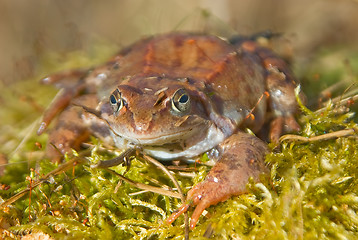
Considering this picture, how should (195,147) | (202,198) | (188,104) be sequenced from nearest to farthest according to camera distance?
(202,198) → (188,104) → (195,147)

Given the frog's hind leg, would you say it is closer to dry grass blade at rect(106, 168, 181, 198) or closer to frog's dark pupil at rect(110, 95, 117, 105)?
dry grass blade at rect(106, 168, 181, 198)

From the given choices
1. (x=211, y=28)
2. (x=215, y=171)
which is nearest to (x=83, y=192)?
(x=215, y=171)

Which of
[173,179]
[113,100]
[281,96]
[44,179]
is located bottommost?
[44,179]

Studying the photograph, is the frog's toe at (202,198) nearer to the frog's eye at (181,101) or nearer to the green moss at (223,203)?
the green moss at (223,203)

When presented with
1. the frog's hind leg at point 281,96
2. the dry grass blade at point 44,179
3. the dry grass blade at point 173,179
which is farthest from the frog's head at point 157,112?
the frog's hind leg at point 281,96

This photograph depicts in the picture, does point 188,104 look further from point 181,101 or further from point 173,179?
point 173,179

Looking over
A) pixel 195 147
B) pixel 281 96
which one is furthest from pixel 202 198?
pixel 281 96
